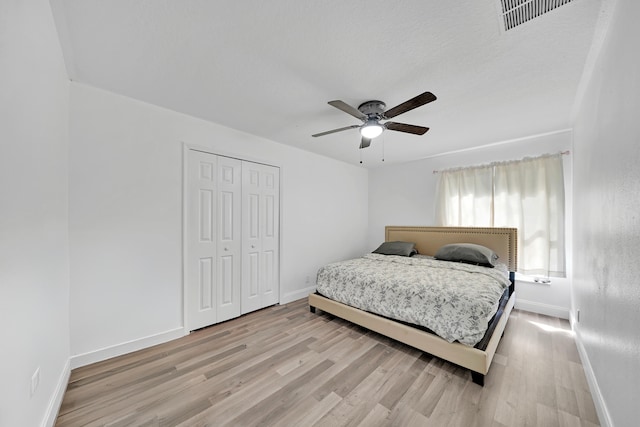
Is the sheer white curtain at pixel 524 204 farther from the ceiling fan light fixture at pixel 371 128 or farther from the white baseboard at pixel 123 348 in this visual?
the white baseboard at pixel 123 348

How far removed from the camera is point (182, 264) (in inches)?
102

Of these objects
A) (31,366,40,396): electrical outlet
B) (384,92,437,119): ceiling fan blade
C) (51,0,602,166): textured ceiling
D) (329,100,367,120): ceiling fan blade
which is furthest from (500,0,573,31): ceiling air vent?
(31,366,40,396): electrical outlet

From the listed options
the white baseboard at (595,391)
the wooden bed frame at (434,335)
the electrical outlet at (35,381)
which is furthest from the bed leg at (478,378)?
the electrical outlet at (35,381)

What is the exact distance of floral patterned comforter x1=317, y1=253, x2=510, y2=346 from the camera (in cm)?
195

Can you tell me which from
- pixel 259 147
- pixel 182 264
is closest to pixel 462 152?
pixel 259 147

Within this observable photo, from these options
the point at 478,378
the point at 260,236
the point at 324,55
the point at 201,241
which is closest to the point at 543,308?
the point at 478,378

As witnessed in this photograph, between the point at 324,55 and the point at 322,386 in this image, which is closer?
the point at 324,55

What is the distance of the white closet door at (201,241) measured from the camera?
8.73 ft

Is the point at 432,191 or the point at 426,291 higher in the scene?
the point at 432,191

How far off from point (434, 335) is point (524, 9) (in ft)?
7.72

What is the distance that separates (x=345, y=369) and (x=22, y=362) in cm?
199

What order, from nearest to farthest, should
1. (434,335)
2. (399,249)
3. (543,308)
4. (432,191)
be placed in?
(434,335) < (543,308) < (399,249) < (432,191)

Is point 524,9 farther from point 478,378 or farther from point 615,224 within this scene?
point 478,378

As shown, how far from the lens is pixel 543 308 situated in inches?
124
